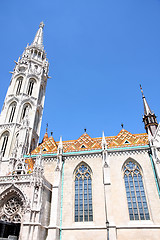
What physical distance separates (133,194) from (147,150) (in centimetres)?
466

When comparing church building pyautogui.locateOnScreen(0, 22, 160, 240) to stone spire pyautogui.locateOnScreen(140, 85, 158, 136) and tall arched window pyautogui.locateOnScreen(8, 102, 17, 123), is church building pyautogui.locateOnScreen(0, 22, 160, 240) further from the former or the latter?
stone spire pyautogui.locateOnScreen(140, 85, 158, 136)

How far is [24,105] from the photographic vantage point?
2592cm

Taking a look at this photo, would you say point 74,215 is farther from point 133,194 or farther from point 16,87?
point 16,87

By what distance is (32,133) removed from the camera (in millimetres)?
24422

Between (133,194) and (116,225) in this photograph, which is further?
(133,194)

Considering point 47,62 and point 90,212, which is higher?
point 47,62

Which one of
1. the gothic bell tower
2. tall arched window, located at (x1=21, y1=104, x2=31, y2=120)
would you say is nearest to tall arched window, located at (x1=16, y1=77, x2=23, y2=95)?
the gothic bell tower

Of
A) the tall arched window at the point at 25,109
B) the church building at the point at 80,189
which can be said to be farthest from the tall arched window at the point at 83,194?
the tall arched window at the point at 25,109

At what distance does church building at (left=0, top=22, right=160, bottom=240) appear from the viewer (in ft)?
48.8

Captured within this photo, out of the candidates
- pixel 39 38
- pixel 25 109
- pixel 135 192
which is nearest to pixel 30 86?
pixel 25 109

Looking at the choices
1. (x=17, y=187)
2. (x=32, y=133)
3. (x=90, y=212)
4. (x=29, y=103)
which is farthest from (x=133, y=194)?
(x=29, y=103)

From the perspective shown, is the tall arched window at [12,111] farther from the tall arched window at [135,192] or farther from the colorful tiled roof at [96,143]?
the tall arched window at [135,192]

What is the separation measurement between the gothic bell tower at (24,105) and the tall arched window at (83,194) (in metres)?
7.21

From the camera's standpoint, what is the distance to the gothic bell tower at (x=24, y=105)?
22219 millimetres
